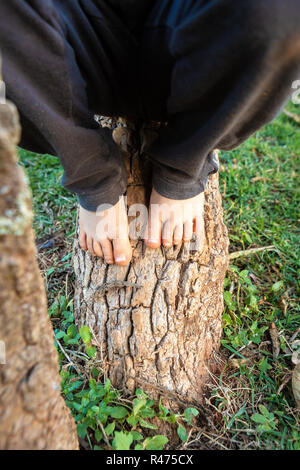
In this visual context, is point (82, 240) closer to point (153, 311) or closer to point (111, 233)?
point (111, 233)

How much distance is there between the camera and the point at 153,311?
1135 mm

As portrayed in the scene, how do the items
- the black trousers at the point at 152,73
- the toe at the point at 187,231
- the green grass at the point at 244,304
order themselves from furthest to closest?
the toe at the point at 187,231 < the green grass at the point at 244,304 < the black trousers at the point at 152,73

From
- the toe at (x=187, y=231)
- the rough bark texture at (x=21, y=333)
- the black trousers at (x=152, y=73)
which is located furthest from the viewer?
the toe at (x=187, y=231)

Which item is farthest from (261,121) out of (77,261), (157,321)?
(77,261)

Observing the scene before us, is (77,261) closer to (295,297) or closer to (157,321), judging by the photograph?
(157,321)

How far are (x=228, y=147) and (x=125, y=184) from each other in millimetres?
354

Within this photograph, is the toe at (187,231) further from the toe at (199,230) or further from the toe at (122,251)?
the toe at (122,251)

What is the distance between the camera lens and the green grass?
1063 millimetres

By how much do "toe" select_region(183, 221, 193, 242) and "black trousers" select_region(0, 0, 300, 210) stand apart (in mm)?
99

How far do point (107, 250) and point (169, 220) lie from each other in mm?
232

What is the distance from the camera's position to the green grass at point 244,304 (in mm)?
1063

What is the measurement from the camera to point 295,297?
150 cm

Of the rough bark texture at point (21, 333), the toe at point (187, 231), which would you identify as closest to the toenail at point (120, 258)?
the toe at point (187, 231)

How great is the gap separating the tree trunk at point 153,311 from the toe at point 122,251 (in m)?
0.03
